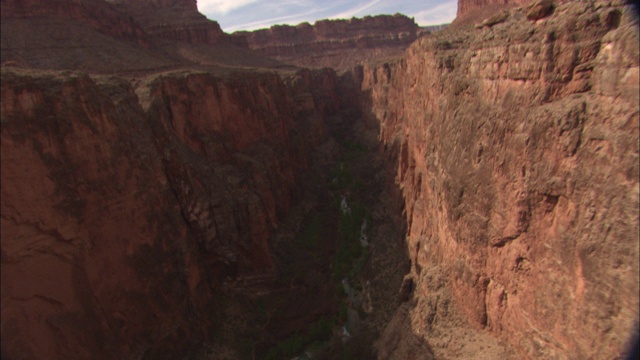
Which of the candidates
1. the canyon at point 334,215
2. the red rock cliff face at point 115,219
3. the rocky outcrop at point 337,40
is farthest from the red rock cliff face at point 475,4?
the red rock cliff face at point 115,219

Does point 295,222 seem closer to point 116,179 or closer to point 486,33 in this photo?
point 116,179

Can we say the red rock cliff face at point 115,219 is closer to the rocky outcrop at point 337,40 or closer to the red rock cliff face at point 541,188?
the red rock cliff face at point 541,188

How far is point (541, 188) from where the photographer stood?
38.7 ft

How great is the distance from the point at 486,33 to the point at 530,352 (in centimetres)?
1220

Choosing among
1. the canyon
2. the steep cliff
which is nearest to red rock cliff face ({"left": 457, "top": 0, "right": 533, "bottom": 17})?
the canyon

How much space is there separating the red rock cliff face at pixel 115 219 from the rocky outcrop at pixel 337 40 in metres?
78.5

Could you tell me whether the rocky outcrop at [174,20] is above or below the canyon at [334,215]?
above

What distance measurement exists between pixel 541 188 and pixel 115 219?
16.6 meters

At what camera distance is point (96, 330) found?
52.4 feet

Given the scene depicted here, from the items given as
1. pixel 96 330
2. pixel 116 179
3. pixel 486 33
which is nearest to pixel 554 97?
pixel 486 33

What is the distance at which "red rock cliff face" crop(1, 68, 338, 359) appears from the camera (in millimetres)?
14312

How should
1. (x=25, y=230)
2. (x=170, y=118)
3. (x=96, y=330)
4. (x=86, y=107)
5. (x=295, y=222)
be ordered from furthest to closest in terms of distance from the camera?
(x=295, y=222), (x=170, y=118), (x=86, y=107), (x=96, y=330), (x=25, y=230)

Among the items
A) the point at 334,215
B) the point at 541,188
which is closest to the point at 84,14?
the point at 334,215

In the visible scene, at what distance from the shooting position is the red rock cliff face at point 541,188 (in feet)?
30.6
